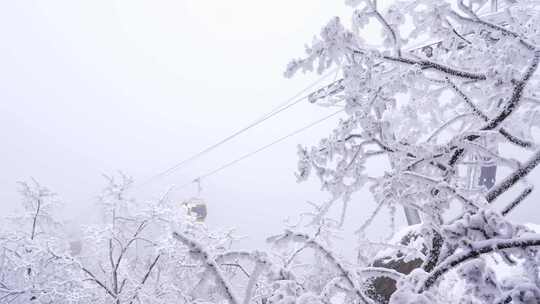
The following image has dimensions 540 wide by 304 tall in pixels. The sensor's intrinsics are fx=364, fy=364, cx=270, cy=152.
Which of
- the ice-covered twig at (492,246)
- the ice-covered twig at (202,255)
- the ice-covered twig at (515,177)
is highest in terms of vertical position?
the ice-covered twig at (515,177)

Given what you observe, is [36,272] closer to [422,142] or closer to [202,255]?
[202,255]

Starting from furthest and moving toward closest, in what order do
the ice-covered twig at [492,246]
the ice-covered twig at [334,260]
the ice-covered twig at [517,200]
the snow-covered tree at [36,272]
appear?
1. the snow-covered tree at [36,272]
2. the ice-covered twig at [334,260]
3. the ice-covered twig at [517,200]
4. the ice-covered twig at [492,246]

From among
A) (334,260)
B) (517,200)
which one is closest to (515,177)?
(517,200)

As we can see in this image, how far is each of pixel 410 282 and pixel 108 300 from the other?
9.45 metres

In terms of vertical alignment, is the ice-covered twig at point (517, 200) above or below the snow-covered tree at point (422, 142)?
below

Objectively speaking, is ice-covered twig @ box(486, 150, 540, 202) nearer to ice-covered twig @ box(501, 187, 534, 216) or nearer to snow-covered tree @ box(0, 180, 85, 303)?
ice-covered twig @ box(501, 187, 534, 216)

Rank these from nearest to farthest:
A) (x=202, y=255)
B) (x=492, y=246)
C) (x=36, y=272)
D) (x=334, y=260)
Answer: (x=492, y=246), (x=202, y=255), (x=334, y=260), (x=36, y=272)

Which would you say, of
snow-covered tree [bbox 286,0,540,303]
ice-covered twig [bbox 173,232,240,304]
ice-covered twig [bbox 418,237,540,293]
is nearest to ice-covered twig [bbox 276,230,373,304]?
snow-covered tree [bbox 286,0,540,303]

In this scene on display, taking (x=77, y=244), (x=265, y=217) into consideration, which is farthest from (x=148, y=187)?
(x=265, y=217)

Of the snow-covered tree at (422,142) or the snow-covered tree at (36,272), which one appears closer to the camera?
the snow-covered tree at (422,142)

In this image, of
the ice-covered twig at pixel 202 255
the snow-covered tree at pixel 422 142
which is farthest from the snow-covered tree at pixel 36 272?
the snow-covered tree at pixel 422 142

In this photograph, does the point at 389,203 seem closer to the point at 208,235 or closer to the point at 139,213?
the point at 208,235

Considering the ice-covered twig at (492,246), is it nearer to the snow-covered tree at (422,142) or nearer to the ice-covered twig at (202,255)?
the snow-covered tree at (422,142)

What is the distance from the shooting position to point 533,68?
1.77 meters
